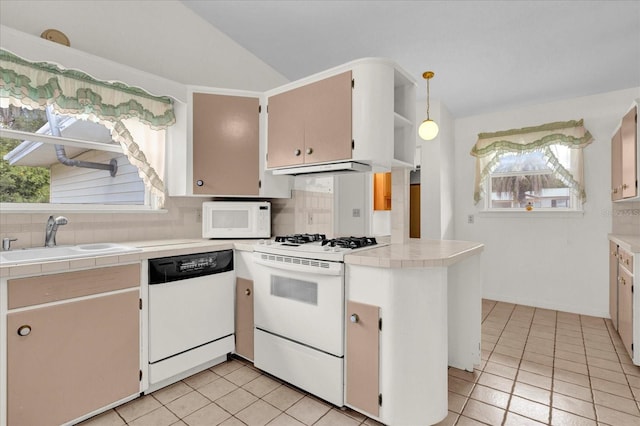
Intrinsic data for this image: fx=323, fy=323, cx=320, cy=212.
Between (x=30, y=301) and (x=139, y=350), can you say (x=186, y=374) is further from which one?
(x=30, y=301)

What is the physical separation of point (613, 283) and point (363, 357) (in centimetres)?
303

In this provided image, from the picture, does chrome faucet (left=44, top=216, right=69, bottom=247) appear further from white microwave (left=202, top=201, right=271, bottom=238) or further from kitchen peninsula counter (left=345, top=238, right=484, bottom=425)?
kitchen peninsula counter (left=345, top=238, right=484, bottom=425)

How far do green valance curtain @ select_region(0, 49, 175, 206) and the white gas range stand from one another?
1145 millimetres

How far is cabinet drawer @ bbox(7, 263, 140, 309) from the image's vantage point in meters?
1.43

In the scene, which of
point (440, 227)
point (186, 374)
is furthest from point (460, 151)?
point (186, 374)

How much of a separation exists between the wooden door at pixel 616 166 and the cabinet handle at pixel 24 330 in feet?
14.8

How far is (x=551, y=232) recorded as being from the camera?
383 centimetres

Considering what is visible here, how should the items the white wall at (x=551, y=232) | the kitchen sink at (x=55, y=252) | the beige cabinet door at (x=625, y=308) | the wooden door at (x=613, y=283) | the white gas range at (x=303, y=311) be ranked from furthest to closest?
1. the white wall at (x=551, y=232)
2. the wooden door at (x=613, y=283)
3. the beige cabinet door at (x=625, y=308)
4. the white gas range at (x=303, y=311)
5. the kitchen sink at (x=55, y=252)

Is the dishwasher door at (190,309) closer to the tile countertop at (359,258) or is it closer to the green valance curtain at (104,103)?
the tile countertop at (359,258)

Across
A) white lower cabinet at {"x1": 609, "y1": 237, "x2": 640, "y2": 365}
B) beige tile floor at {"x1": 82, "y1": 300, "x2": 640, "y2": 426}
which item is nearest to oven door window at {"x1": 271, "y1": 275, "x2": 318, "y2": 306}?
beige tile floor at {"x1": 82, "y1": 300, "x2": 640, "y2": 426}

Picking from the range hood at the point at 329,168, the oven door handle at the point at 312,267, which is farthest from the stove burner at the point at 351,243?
the range hood at the point at 329,168


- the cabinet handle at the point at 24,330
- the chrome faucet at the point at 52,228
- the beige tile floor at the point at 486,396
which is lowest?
the beige tile floor at the point at 486,396

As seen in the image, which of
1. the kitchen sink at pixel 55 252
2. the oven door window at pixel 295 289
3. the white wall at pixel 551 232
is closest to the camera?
the kitchen sink at pixel 55 252

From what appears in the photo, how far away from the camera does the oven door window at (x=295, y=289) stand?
1.87m
